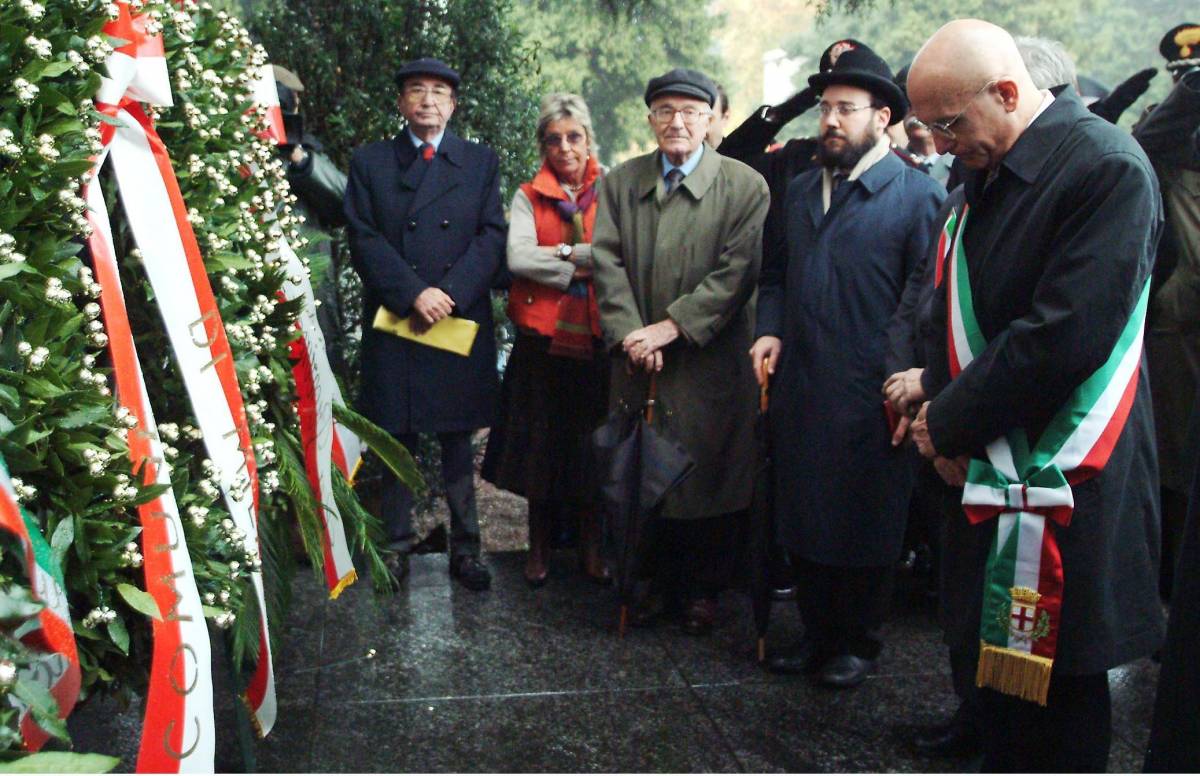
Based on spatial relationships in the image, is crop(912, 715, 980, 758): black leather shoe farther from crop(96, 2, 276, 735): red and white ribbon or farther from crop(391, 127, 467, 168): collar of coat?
crop(391, 127, 467, 168): collar of coat

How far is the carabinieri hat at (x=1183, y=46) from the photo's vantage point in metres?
4.85

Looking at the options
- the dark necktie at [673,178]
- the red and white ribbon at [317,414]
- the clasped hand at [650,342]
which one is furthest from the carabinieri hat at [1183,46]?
the red and white ribbon at [317,414]

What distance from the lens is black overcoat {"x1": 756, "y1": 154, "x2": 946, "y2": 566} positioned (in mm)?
4000

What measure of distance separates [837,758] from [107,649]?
2.28 m

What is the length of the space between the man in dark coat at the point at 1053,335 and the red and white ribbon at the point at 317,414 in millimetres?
1395

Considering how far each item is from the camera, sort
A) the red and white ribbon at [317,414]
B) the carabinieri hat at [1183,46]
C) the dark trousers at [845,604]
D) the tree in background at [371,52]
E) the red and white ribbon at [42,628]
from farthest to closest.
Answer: the tree in background at [371,52] → the carabinieri hat at [1183,46] → the dark trousers at [845,604] → the red and white ribbon at [317,414] → the red and white ribbon at [42,628]

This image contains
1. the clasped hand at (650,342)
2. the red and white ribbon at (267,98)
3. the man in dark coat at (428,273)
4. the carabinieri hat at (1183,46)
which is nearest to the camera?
the red and white ribbon at (267,98)

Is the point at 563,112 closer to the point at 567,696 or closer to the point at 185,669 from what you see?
the point at 567,696

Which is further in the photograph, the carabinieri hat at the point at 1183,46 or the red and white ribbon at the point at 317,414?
the carabinieri hat at the point at 1183,46

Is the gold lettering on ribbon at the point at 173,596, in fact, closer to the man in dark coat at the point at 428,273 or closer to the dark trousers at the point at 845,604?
the dark trousers at the point at 845,604

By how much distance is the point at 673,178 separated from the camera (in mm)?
4629

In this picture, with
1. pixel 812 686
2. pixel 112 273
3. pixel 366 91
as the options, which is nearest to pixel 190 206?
pixel 112 273

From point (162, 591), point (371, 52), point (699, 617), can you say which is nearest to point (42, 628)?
point (162, 591)

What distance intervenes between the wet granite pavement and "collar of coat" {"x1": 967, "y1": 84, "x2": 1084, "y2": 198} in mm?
1767
